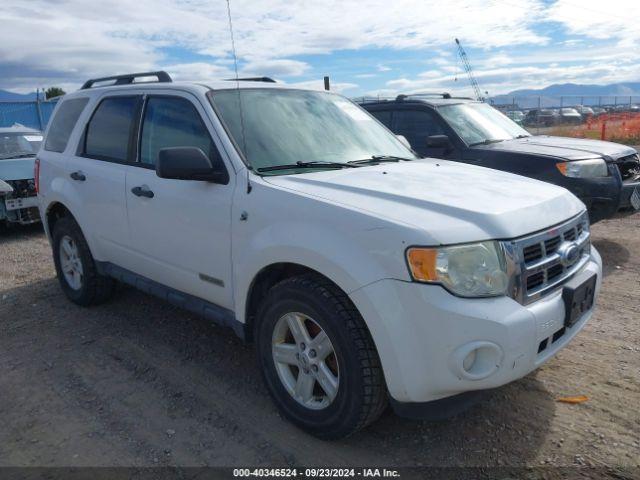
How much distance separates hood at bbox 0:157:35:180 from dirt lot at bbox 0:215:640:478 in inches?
172

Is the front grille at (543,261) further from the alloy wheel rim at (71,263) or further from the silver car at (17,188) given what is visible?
the silver car at (17,188)

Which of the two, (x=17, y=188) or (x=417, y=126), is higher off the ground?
(x=417, y=126)

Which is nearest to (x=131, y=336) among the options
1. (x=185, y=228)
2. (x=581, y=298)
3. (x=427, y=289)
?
(x=185, y=228)

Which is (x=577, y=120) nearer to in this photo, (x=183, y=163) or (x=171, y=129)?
(x=171, y=129)

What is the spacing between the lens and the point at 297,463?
285cm

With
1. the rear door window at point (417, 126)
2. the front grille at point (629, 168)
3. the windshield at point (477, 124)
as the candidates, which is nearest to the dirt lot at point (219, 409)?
the front grille at point (629, 168)

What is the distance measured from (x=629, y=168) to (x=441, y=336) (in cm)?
551

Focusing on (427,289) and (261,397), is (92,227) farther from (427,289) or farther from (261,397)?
(427,289)

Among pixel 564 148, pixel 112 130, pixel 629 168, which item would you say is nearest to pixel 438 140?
pixel 564 148

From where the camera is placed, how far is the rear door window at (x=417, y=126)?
7.21 m

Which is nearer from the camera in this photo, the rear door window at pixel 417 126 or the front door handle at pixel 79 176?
the front door handle at pixel 79 176

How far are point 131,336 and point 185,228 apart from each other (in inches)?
55.6

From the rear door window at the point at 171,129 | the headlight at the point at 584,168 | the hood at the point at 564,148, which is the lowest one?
the headlight at the point at 584,168

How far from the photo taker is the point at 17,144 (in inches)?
372
